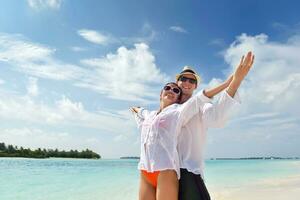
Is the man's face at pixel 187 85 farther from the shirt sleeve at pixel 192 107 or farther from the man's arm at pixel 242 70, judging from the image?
the man's arm at pixel 242 70

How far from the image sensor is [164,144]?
8.43 feet

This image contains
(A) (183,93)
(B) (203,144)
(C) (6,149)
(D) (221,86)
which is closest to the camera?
(D) (221,86)

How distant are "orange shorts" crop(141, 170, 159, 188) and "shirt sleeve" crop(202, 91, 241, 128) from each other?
51 cm

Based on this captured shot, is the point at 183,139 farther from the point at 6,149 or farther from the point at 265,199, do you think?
the point at 6,149

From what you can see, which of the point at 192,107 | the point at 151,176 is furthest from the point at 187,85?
the point at 151,176

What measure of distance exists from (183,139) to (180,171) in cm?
23

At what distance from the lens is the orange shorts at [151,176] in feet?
8.52

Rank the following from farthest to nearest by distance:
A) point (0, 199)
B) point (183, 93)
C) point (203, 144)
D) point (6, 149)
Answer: point (6, 149), point (0, 199), point (183, 93), point (203, 144)

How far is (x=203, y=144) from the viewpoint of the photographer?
8.72 ft

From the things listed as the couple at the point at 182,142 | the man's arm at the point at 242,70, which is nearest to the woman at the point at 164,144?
the couple at the point at 182,142

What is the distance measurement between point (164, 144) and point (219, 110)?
46 centimetres

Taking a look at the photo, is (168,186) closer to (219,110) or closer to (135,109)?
(219,110)

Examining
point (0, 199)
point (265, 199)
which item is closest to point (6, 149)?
point (0, 199)

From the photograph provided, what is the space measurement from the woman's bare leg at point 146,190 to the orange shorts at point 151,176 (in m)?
0.03
